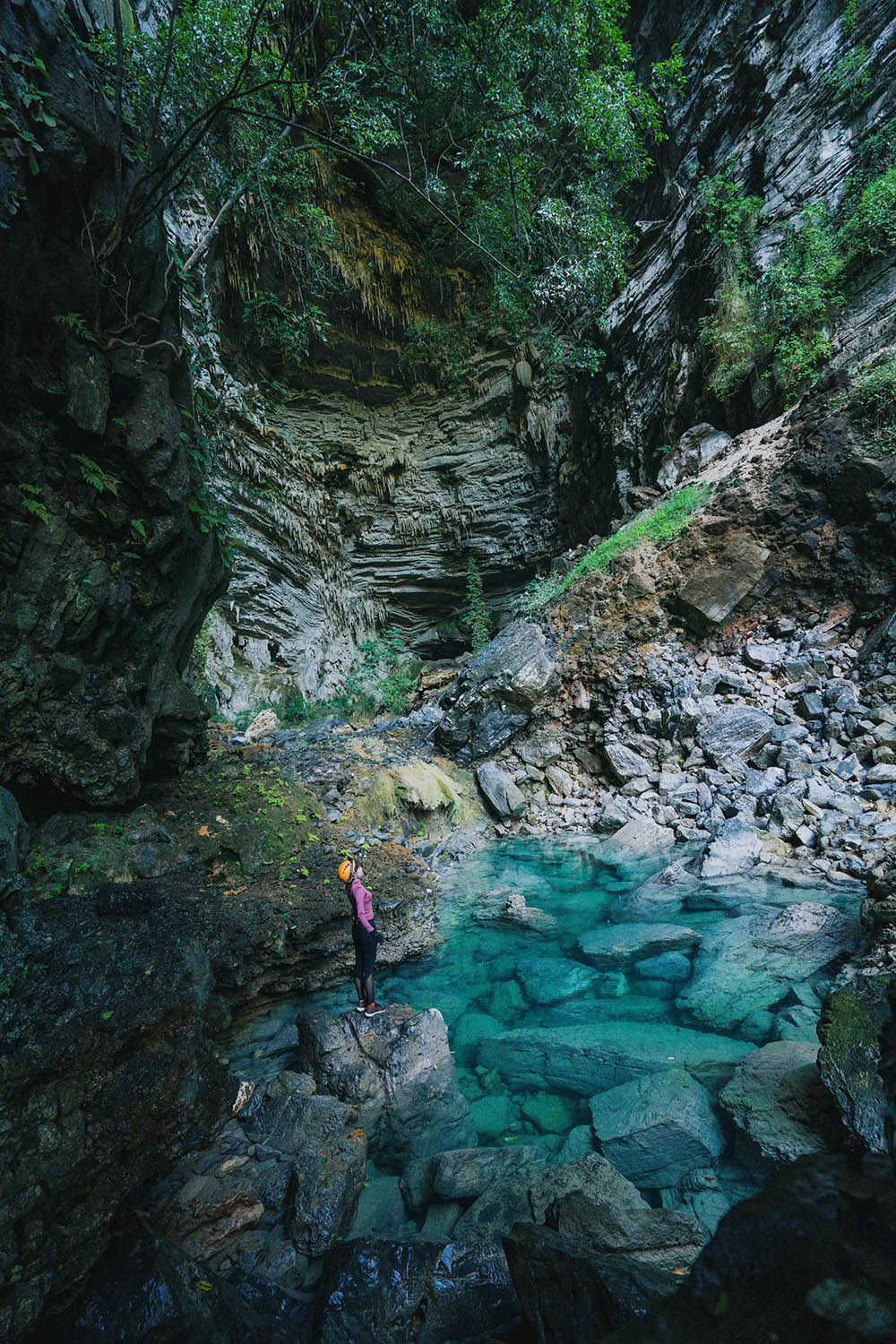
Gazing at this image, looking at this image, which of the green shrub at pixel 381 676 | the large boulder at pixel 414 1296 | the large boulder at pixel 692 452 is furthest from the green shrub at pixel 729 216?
the large boulder at pixel 414 1296

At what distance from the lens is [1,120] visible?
2.95 meters

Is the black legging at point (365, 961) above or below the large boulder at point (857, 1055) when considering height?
below

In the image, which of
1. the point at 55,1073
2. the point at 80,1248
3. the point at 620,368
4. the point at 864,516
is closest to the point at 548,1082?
the point at 80,1248

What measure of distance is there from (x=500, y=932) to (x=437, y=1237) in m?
2.93

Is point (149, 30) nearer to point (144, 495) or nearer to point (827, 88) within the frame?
point (144, 495)

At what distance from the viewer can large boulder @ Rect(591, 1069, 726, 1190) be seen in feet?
7.94

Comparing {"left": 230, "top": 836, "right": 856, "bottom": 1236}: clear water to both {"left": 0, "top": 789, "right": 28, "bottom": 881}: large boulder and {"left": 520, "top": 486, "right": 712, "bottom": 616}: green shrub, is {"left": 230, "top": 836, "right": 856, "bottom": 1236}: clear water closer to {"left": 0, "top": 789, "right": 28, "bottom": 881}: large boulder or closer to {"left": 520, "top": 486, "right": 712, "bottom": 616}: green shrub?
{"left": 0, "top": 789, "right": 28, "bottom": 881}: large boulder

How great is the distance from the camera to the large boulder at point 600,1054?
3.02 meters

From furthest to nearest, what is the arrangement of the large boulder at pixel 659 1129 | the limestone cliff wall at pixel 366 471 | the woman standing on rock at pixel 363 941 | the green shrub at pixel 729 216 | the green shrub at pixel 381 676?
the green shrub at pixel 381 676 < the limestone cliff wall at pixel 366 471 < the green shrub at pixel 729 216 < the woman standing on rock at pixel 363 941 < the large boulder at pixel 659 1129

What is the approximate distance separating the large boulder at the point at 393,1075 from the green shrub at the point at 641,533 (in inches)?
304

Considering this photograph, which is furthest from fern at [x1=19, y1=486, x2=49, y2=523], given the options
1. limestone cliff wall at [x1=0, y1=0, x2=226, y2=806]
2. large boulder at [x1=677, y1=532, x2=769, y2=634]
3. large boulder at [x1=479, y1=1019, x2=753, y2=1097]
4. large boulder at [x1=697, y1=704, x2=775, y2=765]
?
large boulder at [x1=677, y1=532, x2=769, y2=634]

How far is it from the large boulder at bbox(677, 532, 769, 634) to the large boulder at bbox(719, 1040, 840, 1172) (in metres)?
6.38

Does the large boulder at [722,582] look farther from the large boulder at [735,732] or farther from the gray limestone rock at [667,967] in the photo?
the gray limestone rock at [667,967]

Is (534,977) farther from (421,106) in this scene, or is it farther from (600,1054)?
(421,106)
